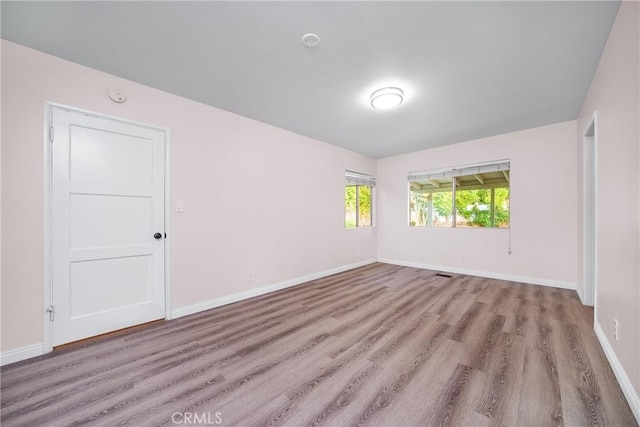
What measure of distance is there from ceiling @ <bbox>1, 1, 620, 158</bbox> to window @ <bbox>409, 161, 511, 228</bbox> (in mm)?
1482

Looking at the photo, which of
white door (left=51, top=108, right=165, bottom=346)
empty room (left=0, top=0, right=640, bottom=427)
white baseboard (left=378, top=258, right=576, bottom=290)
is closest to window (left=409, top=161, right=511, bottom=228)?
empty room (left=0, top=0, right=640, bottom=427)

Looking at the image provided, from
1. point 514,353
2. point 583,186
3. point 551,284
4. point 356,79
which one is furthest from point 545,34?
point 551,284

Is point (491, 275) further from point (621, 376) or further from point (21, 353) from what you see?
point (21, 353)

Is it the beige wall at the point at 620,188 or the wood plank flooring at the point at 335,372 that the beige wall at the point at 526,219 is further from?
the beige wall at the point at 620,188

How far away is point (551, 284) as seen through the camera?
380cm

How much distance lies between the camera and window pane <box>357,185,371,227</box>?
5.63m

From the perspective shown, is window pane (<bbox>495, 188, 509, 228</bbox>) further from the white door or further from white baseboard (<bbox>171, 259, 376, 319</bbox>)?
the white door

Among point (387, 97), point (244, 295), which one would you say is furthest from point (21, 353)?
point (387, 97)

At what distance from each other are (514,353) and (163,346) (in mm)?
3033

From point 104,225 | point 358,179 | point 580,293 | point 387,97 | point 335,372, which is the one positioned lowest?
point 335,372

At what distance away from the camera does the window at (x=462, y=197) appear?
14.3 feet

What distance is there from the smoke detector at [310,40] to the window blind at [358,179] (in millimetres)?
3264

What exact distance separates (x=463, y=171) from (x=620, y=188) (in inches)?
123

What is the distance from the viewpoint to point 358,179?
5504mm
